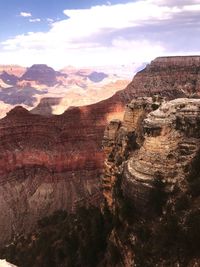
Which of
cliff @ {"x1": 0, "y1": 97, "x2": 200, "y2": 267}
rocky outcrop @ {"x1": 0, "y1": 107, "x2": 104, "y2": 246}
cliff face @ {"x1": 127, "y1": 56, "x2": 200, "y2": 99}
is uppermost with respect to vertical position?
cliff @ {"x1": 0, "y1": 97, "x2": 200, "y2": 267}

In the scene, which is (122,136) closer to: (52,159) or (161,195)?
(161,195)

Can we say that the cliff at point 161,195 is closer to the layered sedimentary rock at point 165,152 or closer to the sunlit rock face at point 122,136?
the layered sedimentary rock at point 165,152

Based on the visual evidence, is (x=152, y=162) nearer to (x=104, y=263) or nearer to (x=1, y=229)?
(x=104, y=263)

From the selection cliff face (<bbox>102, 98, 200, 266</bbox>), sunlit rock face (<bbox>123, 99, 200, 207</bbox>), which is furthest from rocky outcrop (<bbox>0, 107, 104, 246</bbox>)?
sunlit rock face (<bbox>123, 99, 200, 207</bbox>)

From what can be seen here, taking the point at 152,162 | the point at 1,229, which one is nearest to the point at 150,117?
the point at 152,162

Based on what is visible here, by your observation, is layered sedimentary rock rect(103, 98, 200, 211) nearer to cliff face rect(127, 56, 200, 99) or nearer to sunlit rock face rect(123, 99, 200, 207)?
sunlit rock face rect(123, 99, 200, 207)

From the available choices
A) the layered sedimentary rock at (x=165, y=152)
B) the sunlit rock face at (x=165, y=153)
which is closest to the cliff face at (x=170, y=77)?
the layered sedimentary rock at (x=165, y=152)

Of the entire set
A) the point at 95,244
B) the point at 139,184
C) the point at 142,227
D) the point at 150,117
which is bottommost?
the point at 95,244

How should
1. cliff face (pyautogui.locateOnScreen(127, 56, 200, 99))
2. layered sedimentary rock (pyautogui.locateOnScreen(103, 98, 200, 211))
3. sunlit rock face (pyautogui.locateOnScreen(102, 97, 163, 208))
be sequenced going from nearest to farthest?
layered sedimentary rock (pyautogui.locateOnScreen(103, 98, 200, 211))
sunlit rock face (pyautogui.locateOnScreen(102, 97, 163, 208))
cliff face (pyautogui.locateOnScreen(127, 56, 200, 99))
